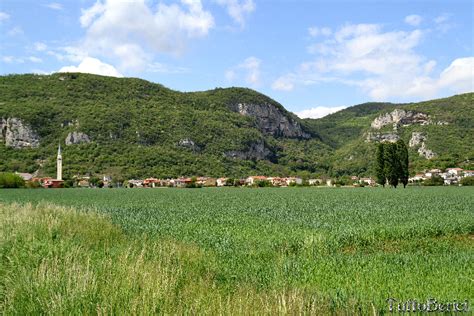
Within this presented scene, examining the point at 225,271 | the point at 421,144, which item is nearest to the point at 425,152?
the point at 421,144

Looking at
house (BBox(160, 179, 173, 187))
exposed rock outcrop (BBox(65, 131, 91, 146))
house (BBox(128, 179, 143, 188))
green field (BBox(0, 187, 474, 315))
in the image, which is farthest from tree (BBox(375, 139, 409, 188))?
exposed rock outcrop (BBox(65, 131, 91, 146))

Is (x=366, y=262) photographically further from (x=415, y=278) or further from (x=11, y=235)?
(x=11, y=235)

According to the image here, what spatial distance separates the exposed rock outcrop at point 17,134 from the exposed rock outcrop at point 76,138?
1246 cm

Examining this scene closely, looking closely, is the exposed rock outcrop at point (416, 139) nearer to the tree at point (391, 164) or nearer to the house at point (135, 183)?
the tree at point (391, 164)

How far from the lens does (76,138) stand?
164 meters

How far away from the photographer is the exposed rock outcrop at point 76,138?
164 metres

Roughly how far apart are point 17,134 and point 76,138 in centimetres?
2000

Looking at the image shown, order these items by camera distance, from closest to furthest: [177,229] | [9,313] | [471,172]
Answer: [9,313], [177,229], [471,172]

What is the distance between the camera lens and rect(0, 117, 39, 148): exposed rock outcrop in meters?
157

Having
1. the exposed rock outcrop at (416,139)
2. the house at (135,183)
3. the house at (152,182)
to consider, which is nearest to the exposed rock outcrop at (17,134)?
the house at (135,183)

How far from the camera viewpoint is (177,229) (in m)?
18.2

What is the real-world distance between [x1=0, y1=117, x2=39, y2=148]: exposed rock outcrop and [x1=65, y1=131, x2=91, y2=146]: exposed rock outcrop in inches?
491

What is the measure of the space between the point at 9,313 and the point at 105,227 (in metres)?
9.66

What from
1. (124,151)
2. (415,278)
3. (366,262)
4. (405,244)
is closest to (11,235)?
(366,262)
